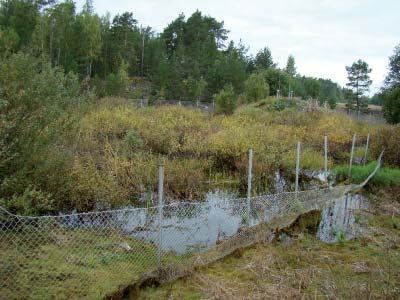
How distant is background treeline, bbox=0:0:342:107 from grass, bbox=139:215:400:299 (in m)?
25.2

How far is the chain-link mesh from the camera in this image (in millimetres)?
4574

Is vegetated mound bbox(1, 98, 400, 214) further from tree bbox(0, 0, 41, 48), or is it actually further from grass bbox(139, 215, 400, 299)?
tree bbox(0, 0, 41, 48)

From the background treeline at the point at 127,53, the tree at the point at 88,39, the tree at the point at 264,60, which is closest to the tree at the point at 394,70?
the background treeline at the point at 127,53

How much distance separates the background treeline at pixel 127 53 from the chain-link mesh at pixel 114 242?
23614mm

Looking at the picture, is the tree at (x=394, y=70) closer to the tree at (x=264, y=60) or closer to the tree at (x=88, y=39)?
the tree at (x=264, y=60)

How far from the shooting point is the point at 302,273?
4.94 metres

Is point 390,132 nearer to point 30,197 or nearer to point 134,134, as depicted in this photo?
point 134,134

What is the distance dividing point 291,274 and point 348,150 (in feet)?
41.1

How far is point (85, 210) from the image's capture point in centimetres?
773

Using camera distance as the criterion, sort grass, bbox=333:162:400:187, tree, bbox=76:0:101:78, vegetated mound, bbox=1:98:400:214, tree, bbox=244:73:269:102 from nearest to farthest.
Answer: vegetated mound, bbox=1:98:400:214
grass, bbox=333:162:400:187
tree, bbox=244:73:269:102
tree, bbox=76:0:101:78

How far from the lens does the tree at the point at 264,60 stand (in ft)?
187

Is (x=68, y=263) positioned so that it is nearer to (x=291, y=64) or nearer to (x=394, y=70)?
(x=394, y=70)

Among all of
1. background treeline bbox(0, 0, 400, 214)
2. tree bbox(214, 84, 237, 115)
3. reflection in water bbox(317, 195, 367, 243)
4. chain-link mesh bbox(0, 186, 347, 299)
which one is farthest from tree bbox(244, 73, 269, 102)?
chain-link mesh bbox(0, 186, 347, 299)

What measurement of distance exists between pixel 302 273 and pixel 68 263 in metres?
2.97
